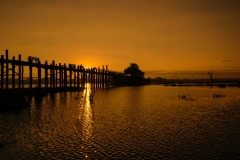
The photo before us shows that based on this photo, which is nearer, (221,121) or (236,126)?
(236,126)

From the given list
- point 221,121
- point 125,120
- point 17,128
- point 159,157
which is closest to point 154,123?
point 125,120

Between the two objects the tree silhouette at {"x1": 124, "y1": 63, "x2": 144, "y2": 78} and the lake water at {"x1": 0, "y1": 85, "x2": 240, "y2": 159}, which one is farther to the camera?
the tree silhouette at {"x1": 124, "y1": 63, "x2": 144, "y2": 78}

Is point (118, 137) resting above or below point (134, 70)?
below

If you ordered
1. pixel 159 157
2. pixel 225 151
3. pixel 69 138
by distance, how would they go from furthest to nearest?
pixel 69 138
pixel 225 151
pixel 159 157

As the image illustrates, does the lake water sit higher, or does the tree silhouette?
the tree silhouette

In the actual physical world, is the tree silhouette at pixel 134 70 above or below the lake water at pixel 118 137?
above

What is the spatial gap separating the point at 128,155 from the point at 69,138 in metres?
4.95

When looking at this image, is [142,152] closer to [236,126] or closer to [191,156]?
[191,156]

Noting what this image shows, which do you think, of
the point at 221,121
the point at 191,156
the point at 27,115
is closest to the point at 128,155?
the point at 191,156

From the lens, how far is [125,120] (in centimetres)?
2361

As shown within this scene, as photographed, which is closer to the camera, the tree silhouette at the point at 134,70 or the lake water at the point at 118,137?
the lake water at the point at 118,137

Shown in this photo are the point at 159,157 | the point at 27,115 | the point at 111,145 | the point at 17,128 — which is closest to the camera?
the point at 159,157

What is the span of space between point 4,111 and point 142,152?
18266 mm

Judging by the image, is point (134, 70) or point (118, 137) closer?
point (118, 137)
